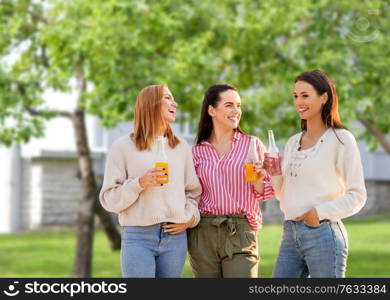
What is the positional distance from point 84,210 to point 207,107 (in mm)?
10321

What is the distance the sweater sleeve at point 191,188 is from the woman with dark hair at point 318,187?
1.24 ft

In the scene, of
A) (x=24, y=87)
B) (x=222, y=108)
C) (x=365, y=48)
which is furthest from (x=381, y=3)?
(x=222, y=108)

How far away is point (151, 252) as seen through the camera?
455cm

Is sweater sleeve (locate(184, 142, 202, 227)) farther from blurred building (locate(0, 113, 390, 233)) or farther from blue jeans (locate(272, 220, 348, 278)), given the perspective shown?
blurred building (locate(0, 113, 390, 233))

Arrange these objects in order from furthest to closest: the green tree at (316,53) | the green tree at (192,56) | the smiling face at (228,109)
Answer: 1. the green tree at (316,53)
2. the green tree at (192,56)
3. the smiling face at (228,109)

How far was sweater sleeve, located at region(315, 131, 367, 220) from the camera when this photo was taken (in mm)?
4352

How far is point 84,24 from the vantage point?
42.4ft

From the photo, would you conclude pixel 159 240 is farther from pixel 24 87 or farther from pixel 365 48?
pixel 24 87

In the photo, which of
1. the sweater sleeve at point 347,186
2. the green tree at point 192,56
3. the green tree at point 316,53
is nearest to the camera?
the sweater sleeve at point 347,186

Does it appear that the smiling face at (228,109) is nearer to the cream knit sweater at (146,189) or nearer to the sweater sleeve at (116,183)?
the cream knit sweater at (146,189)

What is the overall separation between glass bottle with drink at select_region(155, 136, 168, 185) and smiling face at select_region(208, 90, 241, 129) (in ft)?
1.21

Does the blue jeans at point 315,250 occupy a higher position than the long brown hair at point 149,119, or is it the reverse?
the long brown hair at point 149,119

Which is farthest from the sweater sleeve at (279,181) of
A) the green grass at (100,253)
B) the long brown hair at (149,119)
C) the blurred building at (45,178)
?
the blurred building at (45,178)

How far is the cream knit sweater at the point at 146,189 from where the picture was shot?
4.57 metres
